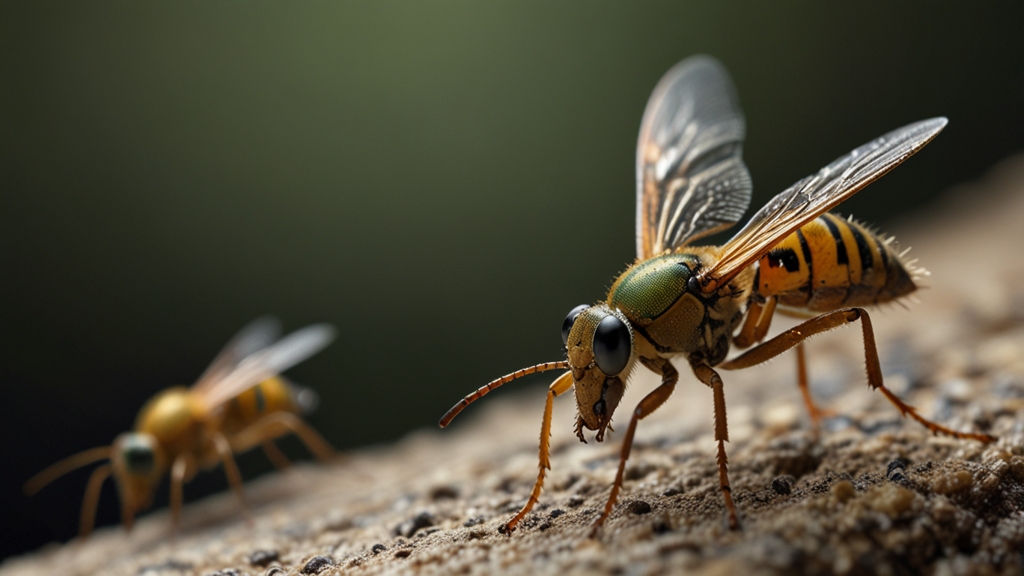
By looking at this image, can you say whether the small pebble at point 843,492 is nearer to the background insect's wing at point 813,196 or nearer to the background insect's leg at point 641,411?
the background insect's leg at point 641,411

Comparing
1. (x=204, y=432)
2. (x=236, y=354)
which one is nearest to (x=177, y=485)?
(x=204, y=432)

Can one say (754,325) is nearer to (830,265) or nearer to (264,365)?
(830,265)

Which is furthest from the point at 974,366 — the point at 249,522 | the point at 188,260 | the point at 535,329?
the point at 188,260

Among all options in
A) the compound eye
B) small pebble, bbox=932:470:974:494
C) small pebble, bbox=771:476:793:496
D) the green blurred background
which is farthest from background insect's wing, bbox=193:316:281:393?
small pebble, bbox=932:470:974:494

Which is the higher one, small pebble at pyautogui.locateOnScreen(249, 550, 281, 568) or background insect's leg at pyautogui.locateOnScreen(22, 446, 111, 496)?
background insect's leg at pyautogui.locateOnScreen(22, 446, 111, 496)

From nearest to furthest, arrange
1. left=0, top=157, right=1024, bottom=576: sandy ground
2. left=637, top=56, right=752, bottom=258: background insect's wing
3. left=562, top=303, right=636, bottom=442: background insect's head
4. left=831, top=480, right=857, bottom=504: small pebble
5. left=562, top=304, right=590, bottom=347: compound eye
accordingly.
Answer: left=0, top=157, right=1024, bottom=576: sandy ground
left=831, top=480, right=857, bottom=504: small pebble
left=562, top=303, right=636, bottom=442: background insect's head
left=562, top=304, right=590, bottom=347: compound eye
left=637, top=56, right=752, bottom=258: background insect's wing

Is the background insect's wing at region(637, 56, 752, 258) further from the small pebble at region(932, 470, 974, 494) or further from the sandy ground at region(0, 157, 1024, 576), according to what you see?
the small pebble at region(932, 470, 974, 494)
